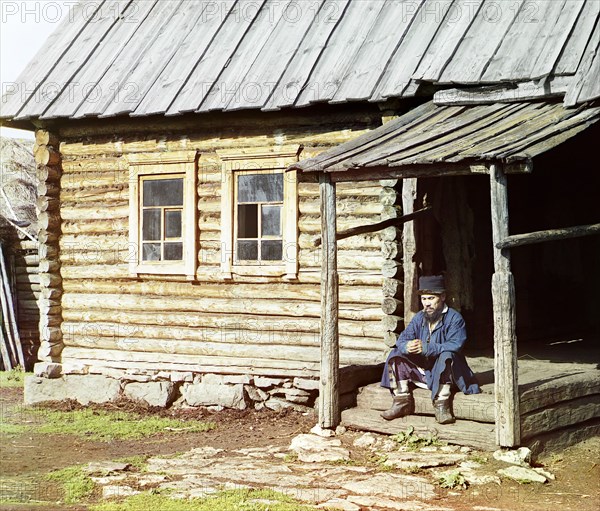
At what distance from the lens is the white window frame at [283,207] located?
11.5m

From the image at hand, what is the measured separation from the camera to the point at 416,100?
35.9 ft

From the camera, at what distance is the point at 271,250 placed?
1176 cm

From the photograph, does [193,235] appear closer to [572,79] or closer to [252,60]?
[252,60]

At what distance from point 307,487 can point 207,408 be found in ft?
14.4

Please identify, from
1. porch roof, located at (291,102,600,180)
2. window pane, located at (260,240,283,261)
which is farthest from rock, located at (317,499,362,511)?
window pane, located at (260,240,283,261)

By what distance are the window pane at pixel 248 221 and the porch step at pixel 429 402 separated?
291 cm

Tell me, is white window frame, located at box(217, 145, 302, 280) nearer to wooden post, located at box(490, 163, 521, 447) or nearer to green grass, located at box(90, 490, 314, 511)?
wooden post, located at box(490, 163, 521, 447)

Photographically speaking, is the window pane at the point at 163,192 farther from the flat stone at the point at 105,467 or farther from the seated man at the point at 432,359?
the flat stone at the point at 105,467

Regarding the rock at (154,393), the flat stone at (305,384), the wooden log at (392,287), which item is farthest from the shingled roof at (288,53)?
the rock at (154,393)

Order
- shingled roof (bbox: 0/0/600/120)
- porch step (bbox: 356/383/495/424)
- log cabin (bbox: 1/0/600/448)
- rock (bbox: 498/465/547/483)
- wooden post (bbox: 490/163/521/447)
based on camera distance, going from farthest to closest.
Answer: shingled roof (bbox: 0/0/600/120), log cabin (bbox: 1/0/600/448), porch step (bbox: 356/383/495/424), wooden post (bbox: 490/163/521/447), rock (bbox: 498/465/547/483)

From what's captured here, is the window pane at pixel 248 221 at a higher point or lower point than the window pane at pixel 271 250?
higher

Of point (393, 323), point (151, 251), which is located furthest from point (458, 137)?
point (151, 251)

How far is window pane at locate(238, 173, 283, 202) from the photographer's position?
11703 millimetres

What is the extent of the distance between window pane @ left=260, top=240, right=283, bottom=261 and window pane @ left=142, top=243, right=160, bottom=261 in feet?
5.36
